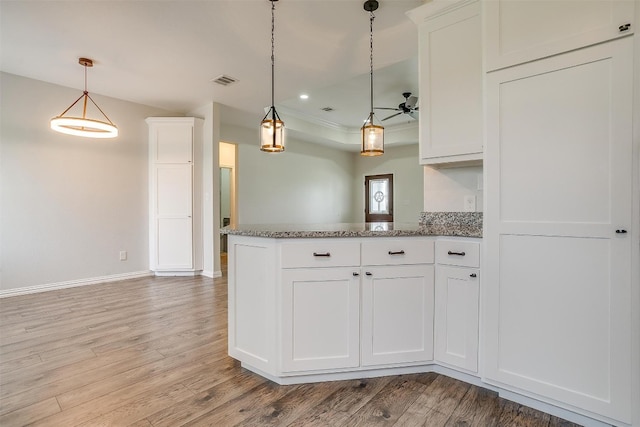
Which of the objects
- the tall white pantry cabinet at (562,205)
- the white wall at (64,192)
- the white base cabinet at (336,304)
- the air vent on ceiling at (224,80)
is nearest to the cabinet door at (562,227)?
the tall white pantry cabinet at (562,205)

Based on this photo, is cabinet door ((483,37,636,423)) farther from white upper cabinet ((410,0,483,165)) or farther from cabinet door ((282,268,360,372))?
cabinet door ((282,268,360,372))

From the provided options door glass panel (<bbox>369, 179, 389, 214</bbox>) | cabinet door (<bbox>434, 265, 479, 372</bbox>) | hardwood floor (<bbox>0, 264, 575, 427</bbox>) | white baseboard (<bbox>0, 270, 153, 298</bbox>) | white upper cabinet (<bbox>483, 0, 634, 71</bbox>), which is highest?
white upper cabinet (<bbox>483, 0, 634, 71</bbox>)

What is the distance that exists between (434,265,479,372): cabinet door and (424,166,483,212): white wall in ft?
1.96

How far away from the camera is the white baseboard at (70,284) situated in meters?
3.77

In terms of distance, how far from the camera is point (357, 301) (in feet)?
6.07

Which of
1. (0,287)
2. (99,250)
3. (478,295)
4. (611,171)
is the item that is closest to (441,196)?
(478,295)

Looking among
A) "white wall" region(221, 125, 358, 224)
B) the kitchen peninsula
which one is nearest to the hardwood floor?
the kitchen peninsula

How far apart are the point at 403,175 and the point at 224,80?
543 cm

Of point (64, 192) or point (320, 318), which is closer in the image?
point (320, 318)

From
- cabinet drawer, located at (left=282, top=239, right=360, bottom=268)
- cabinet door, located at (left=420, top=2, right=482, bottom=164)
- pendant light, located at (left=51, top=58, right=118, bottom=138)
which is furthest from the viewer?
pendant light, located at (left=51, top=58, right=118, bottom=138)

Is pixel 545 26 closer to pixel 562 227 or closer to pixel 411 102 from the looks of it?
pixel 562 227

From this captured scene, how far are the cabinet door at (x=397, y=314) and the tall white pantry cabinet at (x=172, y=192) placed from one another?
12.3ft

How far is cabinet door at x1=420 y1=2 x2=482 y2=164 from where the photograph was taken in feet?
6.39

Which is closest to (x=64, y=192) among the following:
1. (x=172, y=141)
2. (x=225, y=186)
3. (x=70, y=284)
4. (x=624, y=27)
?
(x=70, y=284)
